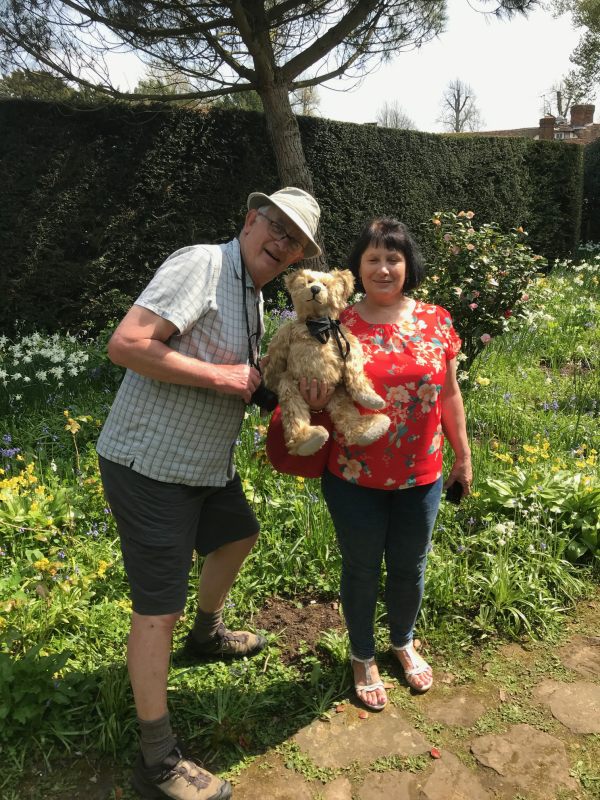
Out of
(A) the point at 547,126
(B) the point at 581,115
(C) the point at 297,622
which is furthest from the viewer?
(B) the point at 581,115

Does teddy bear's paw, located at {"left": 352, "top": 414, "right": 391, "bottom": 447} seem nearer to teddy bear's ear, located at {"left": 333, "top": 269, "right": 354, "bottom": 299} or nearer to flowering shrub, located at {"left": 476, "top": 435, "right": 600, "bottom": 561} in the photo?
teddy bear's ear, located at {"left": 333, "top": 269, "right": 354, "bottom": 299}

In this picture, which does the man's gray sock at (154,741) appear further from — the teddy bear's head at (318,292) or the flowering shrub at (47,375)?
the flowering shrub at (47,375)

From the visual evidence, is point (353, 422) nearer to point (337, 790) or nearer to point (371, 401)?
point (371, 401)

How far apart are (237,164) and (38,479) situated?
18.4ft

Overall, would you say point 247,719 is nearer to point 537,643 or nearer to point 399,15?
point 537,643

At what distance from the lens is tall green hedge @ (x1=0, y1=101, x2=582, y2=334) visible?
6375 millimetres

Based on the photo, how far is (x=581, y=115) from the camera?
28.6 m

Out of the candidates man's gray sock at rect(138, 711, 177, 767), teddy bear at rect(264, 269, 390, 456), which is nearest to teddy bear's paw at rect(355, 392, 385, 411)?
teddy bear at rect(264, 269, 390, 456)

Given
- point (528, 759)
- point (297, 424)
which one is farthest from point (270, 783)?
point (297, 424)

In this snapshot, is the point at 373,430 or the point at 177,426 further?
the point at 373,430

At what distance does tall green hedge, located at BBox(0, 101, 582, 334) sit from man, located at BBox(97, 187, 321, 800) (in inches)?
210

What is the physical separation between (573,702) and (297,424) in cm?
164

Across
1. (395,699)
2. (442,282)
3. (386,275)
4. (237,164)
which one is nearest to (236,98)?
(237,164)

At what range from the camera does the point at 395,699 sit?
7.72 ft
